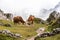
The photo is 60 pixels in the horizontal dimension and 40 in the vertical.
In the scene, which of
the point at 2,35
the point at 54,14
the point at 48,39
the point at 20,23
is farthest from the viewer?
the point at 54,14

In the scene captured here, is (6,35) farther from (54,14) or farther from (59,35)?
(54,14)

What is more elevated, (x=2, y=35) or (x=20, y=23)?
(x=2, y=35)

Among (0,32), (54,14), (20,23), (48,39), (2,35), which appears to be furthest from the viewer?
(54,14)

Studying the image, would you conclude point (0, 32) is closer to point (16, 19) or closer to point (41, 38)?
point (41, 38)

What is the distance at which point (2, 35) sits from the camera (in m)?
67.6

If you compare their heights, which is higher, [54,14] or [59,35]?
[59,35]

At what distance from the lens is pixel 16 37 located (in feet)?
233

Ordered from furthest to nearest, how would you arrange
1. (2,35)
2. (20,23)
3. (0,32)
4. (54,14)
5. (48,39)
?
(54,14) < (20,23) < (0,32) < (2,35) < (48,39)

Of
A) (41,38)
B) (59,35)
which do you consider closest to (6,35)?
(41,38)

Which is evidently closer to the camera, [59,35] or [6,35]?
[59,35]

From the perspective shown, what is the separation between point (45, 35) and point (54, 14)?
93.5m

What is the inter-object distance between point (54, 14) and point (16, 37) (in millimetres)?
93493

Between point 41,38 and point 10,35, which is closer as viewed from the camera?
point 41,38

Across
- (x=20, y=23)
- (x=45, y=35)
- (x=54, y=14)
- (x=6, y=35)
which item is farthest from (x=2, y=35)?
(x=54, y=14)
